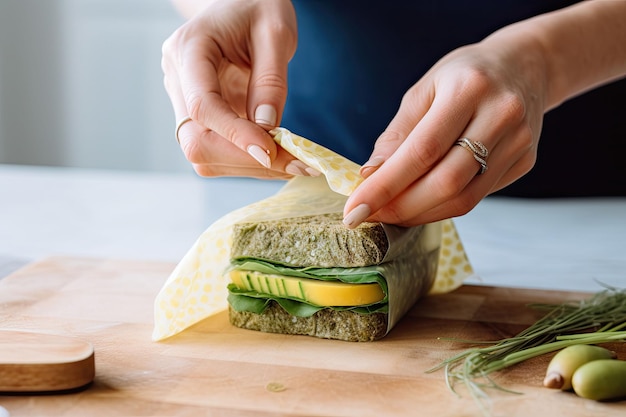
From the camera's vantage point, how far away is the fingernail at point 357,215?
1769mm

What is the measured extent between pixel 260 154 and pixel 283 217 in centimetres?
22

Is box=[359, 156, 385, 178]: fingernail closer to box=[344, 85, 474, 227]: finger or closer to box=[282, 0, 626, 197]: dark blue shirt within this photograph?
box=[344, 85, 474, 227]: finger

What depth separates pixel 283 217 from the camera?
79.5 inches

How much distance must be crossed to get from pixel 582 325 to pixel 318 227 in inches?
26.2

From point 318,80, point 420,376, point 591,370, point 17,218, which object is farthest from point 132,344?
point 318,80

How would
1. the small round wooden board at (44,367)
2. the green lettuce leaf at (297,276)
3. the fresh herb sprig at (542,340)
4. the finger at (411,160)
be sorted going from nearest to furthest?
the small round wooden board at (44,367) → the fresh herb sprig at (542,340) → the finger at (411,160) → the green lettuce leaf at (297,276)

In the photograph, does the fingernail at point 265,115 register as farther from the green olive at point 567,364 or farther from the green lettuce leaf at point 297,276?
Answer: the green olive at point 567,364

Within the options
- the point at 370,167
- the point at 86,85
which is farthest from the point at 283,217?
the point at 86,85

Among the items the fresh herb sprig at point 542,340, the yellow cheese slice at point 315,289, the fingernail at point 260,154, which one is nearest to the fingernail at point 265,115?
the fingernail at point 260,154

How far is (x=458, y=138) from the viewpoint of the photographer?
5.94 feet

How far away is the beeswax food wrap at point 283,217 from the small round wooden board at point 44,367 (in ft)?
1.06

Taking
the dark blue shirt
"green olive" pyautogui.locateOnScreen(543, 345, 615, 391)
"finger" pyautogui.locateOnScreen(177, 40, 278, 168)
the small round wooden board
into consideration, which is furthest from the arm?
the dark blue shirt

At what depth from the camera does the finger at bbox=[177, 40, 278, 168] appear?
73.6 inches

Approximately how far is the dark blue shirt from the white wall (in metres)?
3.20
